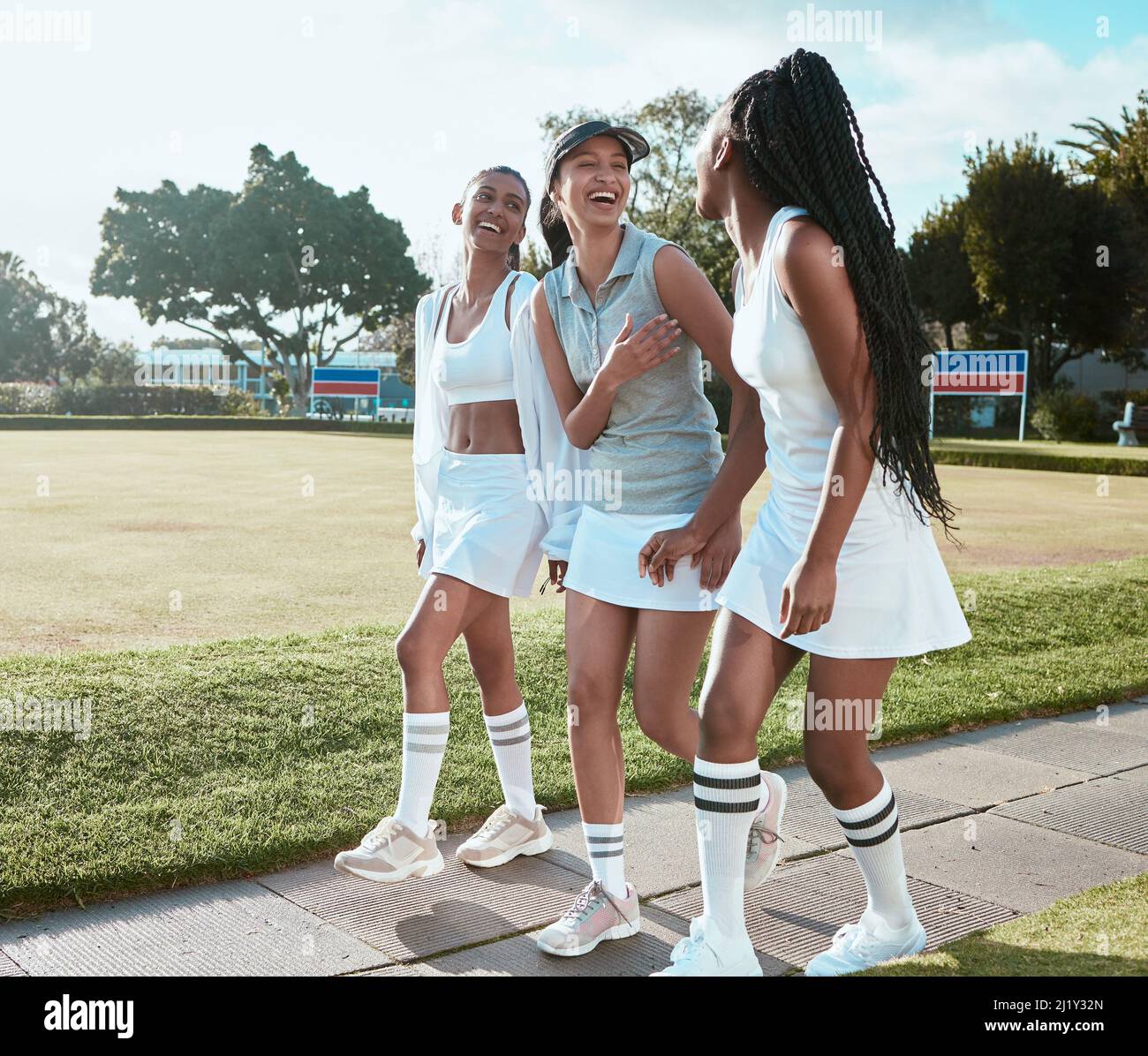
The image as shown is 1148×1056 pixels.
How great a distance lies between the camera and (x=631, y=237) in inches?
133

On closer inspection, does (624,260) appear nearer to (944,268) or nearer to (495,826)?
(495,826)

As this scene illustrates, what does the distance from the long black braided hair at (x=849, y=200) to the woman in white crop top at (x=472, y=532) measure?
1.17 m

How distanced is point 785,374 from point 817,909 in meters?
1.64

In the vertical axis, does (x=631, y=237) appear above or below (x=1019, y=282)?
below

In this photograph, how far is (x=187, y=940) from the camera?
127 inches

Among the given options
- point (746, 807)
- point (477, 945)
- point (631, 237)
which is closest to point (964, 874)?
point (746, 807)

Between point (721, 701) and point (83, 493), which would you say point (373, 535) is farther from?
point (721, 701)

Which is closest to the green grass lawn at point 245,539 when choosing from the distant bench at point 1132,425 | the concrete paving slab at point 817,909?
the concrete paving slab at point 817,909

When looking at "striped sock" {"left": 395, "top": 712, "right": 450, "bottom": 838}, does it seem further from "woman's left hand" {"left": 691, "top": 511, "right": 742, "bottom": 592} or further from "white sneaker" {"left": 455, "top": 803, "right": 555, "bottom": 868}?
"woman's left hand" {"left": 691, "top": 511, "right": 742, "bottom": 592}

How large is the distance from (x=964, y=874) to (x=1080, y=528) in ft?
37.6

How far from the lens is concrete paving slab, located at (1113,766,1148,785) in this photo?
496 cm

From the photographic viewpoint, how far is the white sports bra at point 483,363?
3812mm

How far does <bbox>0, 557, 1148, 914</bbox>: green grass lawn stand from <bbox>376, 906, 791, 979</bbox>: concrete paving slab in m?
0.93

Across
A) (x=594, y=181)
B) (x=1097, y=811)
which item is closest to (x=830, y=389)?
(x=594, y=181)
